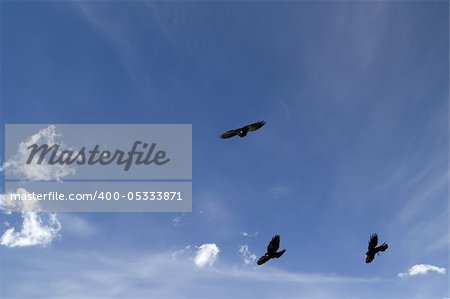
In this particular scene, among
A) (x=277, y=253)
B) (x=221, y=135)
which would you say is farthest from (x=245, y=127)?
(x=277, y=253)

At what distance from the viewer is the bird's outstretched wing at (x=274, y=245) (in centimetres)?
3752

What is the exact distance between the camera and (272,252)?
38781 millimetres

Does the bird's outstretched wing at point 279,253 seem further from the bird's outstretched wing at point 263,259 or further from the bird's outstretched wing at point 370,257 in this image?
the bird's outstretched wing at point 370,257

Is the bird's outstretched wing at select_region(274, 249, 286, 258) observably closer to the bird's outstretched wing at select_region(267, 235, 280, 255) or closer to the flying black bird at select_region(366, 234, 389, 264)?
the bird's outstretched wing at select_region(267, 235, 280, 255)

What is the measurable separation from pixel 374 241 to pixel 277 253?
7.83 meters

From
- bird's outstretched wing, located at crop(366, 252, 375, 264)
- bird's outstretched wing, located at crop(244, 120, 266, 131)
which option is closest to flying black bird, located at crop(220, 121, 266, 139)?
bird's outstretched wing, located at crop(244, 120, 266, 131)

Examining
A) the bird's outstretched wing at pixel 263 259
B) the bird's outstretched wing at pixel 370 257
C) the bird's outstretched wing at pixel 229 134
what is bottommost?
the bird's outstretched wing at pixel 263 259

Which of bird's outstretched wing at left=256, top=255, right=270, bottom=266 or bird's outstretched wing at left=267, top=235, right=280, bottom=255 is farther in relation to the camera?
bird's outstretched wing at left=256, top=255, right=270, bottom=266

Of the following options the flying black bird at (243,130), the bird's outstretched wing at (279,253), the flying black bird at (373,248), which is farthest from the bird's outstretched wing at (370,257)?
the flying black bird at (243,130)

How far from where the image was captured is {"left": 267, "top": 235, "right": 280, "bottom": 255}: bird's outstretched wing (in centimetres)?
3752

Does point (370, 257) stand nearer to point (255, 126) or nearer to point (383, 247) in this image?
point (383, 247)

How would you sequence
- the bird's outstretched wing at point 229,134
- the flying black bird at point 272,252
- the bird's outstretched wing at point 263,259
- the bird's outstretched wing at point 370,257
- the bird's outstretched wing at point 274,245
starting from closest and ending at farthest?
the bird's outstretched wing at point 274,245
the flying black bird at point 272,252
the bird's outstretched wing at point 229,134
the bird's outstretched wing at point 263,259
the bird's outstretched wing at point 370,257

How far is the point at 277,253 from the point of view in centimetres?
3916

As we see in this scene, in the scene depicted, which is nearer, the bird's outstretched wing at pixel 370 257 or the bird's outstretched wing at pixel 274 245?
the bird's outstretched wing at pixel 274 245
